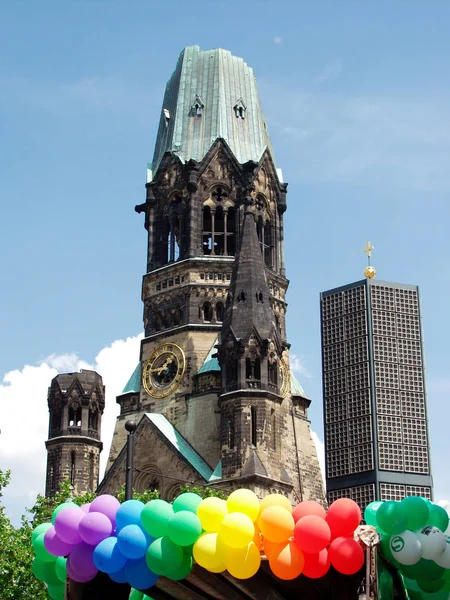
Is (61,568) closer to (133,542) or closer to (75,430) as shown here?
(133,542)

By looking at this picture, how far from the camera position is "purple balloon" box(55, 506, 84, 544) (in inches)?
1118

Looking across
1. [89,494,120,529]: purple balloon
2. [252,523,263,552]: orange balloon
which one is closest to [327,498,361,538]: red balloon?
[252,523,263,552]: orange balloon

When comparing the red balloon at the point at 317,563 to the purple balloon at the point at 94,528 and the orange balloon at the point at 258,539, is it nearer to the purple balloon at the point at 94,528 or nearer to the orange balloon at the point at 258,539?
the orange balloon at the point at 258,539

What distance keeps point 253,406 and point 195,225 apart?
14.8 m

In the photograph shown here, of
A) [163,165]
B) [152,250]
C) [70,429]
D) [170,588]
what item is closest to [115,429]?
[70,429]

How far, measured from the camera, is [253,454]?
59.6 metres

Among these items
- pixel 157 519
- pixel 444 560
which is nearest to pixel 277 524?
pixel 157 519

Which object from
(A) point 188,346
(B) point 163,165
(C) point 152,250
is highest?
(B) point 163,165

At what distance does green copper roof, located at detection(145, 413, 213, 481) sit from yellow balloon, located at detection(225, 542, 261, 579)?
3464cm

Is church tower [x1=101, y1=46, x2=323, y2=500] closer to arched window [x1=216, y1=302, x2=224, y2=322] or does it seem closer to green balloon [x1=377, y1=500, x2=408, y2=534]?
arched window [x1=216, y1=302, x2=224, y2=322]

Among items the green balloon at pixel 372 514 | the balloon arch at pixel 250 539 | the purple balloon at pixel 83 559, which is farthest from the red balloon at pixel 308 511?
the purple balloon at pixel 83 559

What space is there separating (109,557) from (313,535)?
4692mm

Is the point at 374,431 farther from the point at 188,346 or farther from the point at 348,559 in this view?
the point at 348,559

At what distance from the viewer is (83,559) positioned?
93.1 feet
